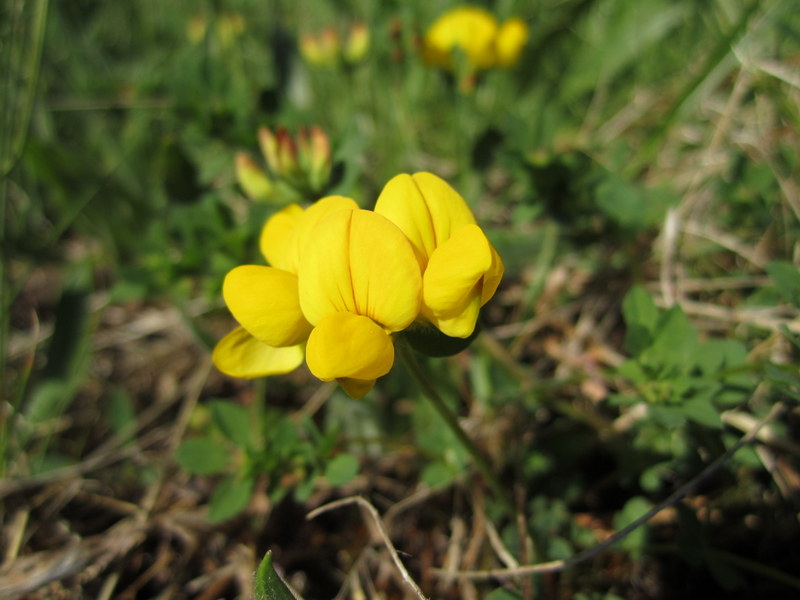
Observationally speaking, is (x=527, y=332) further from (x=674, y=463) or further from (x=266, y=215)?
(x=266, y=215)

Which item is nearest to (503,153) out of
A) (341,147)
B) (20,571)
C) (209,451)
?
(341,147)

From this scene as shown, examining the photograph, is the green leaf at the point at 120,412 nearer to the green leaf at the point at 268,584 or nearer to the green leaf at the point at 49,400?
the green leaf at the point at 49,400

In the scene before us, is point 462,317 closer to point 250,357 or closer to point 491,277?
point 491,277

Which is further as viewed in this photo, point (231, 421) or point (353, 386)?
point (231, 421)

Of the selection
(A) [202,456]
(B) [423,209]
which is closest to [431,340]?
(B) [423,209]

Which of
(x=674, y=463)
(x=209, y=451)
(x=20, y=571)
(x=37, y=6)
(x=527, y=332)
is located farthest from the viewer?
(x=37, y=6)
